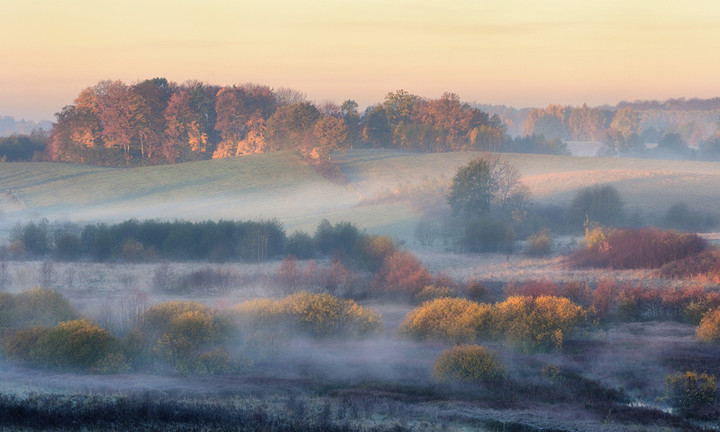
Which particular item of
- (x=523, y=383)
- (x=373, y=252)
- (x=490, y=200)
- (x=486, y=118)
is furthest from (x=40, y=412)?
(x=486, y=118)

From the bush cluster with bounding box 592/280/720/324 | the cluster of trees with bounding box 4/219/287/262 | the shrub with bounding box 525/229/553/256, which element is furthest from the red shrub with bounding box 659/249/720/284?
the cluster of trees with bounding box 4/219/287/262

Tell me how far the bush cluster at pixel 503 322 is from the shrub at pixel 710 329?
3.70 metres

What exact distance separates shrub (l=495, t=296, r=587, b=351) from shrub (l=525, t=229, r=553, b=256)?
16091 mm

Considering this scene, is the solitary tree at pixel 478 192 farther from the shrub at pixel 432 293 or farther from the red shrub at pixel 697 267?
the shrub at pixel 432 293

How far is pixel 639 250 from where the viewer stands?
112 ft

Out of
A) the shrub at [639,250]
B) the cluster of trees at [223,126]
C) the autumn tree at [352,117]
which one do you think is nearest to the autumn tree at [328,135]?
the cluster of trees at [223,126]

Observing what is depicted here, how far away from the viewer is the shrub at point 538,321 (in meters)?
20.6

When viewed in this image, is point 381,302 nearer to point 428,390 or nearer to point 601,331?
point 601,331

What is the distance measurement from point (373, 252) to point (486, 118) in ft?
222

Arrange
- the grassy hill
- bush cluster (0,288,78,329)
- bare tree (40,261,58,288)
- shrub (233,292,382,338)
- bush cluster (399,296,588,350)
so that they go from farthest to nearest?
the grassy hill, bare tree (40,261,58,288), shrub (233,292,382,338), bush cluster (0,288,78,329), bush cluster (399,296,588,350)

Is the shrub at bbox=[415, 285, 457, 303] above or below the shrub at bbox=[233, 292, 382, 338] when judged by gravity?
below

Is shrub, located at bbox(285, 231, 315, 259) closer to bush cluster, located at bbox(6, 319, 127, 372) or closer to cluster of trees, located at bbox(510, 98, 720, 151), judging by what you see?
bush cluster, located at bbox(6, 319, 127, 372)

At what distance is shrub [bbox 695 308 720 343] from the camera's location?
2080cm

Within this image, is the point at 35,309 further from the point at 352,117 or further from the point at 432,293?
the point at 352,117
